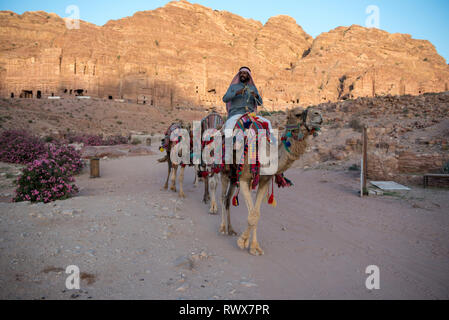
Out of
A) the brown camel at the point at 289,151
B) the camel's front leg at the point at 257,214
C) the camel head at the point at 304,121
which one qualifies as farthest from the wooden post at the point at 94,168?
the camel head at the point at 304,121

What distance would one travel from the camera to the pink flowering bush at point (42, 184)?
247 inches

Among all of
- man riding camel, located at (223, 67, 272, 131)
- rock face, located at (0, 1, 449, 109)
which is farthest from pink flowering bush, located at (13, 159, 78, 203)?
rock face, located at (0, 1, 449, 109)

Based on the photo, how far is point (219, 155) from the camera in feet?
15.8

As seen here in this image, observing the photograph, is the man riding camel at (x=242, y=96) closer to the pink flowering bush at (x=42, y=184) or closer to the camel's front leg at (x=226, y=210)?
the camel's front leg at (x=226, y=210)

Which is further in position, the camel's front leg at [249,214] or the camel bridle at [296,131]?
the camel's front leg at [249,214]

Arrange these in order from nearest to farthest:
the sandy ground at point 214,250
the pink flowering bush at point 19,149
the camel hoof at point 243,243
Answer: the sandy ground at point 214,250, the camel hoof at point 243,243, the pink flowering bush at point 19,149

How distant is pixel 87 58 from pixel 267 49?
65887 millimetres

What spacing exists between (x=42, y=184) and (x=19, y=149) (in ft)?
27.9

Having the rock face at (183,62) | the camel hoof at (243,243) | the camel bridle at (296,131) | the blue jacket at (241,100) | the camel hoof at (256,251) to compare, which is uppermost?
the rock face at (183,62)

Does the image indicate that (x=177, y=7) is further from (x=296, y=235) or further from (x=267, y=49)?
(x=296, y=235)

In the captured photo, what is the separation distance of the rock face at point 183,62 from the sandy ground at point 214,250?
65842mm

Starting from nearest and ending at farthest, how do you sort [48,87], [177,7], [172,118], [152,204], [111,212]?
1. [111,212]
2. [152,204]
3. [172,118]
4. [48,87]
5. [177,7]

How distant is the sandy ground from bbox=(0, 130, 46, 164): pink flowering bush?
8.63 meters
